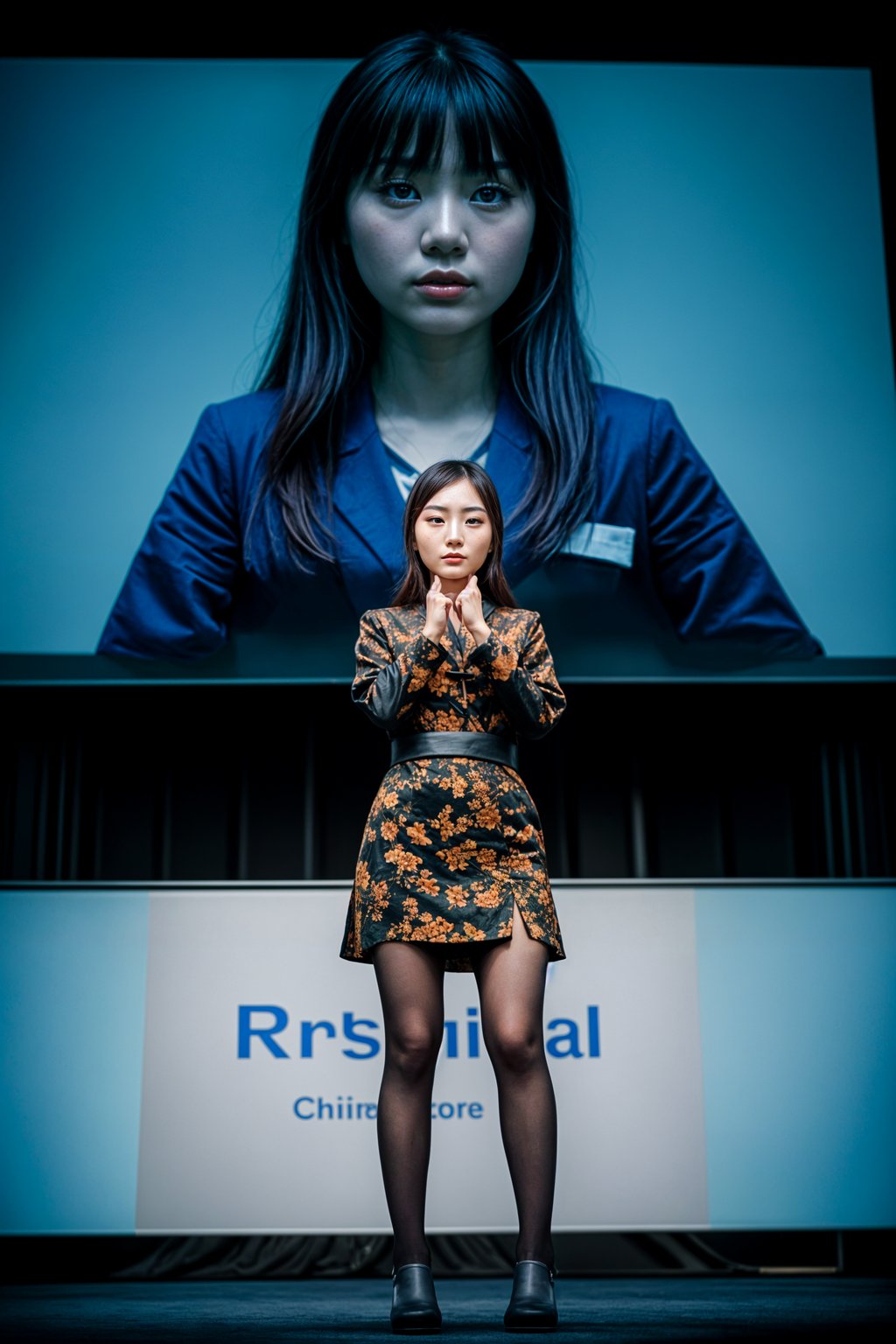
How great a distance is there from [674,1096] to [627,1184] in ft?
0.65

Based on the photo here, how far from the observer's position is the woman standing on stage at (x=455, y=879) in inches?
65.9

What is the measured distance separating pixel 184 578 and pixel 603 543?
2.94 feet

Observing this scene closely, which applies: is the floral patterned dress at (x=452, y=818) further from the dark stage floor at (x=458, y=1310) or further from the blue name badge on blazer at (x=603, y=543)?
the blue name badge on blazer at (x=603, y=543)

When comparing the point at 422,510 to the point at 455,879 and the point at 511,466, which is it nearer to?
the point at 455,879

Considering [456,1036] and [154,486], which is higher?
[154,486]

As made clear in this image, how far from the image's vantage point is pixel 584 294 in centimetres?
299

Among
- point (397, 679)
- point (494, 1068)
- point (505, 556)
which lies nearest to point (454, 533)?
point (397, 679)

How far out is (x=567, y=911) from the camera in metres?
2.74

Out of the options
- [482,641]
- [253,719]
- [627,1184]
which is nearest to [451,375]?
[253,719]

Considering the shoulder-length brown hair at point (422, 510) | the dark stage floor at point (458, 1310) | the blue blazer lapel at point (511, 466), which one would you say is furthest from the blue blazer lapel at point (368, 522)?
the dark stage floor at point (458, 1310)

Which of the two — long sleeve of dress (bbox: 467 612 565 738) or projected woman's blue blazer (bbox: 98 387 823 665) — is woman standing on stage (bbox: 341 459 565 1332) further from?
projected woman's blue blazer (bbox: 98 387 823 665)

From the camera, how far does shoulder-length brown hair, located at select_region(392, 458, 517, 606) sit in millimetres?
1890

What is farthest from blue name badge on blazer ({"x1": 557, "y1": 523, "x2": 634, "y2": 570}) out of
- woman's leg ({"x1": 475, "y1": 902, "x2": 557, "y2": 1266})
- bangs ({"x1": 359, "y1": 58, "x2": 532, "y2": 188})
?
woman's leg ({"x1": 475, "y1": 902, "x2": 557, "y2": 1266})

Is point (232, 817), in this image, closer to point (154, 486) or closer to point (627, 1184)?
point (154, 486)
